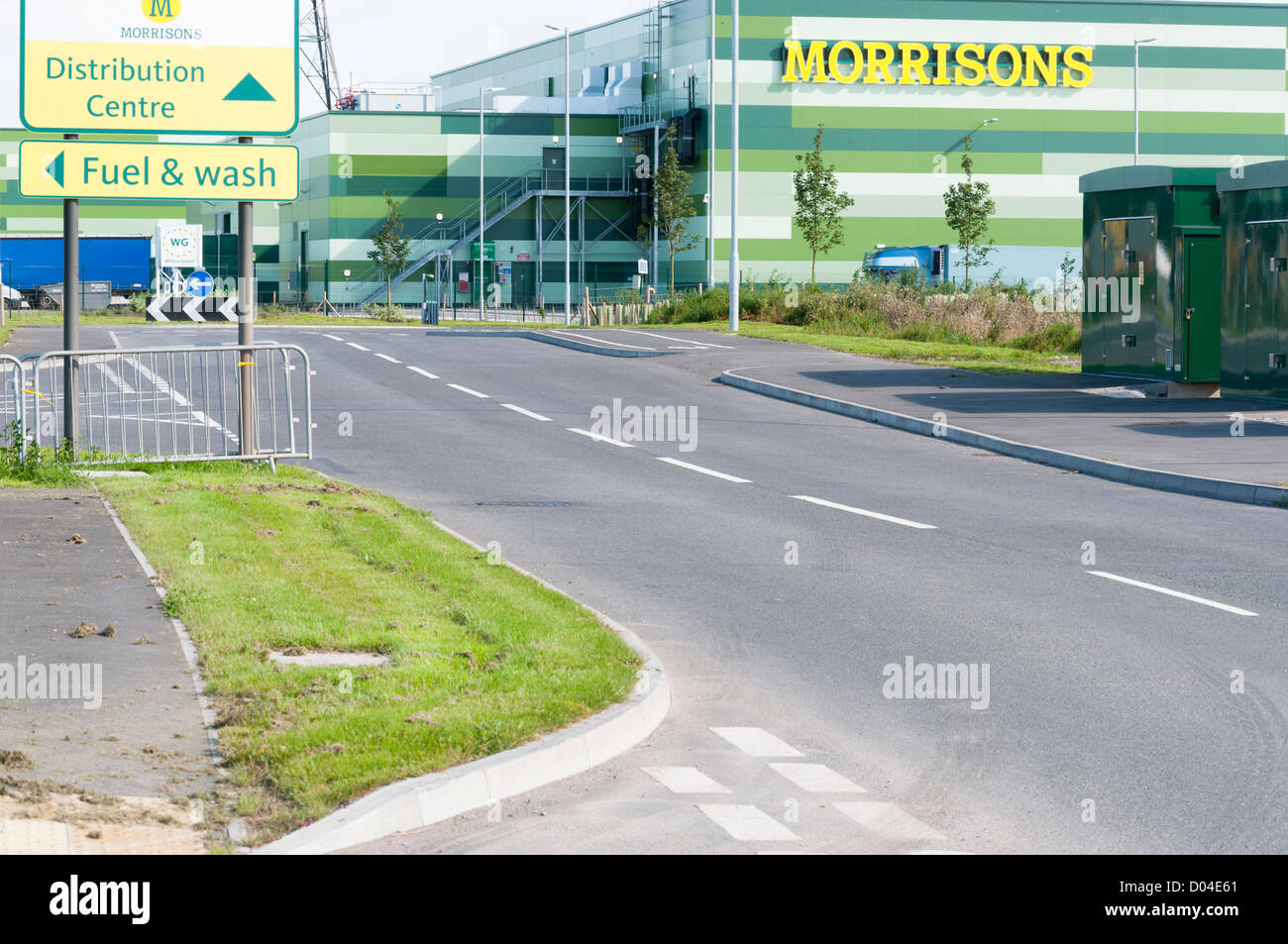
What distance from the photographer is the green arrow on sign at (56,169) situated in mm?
15680

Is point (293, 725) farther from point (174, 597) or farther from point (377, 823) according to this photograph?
point (174, 597)

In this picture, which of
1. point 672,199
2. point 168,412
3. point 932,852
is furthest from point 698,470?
point 672,199

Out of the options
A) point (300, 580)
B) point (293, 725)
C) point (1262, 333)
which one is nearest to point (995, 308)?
point (1262, 333)

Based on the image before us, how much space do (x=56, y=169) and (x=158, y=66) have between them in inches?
55.0

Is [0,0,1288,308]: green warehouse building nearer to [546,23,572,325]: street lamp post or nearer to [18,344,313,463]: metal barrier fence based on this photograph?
[546,23,572,325]: street lamp post

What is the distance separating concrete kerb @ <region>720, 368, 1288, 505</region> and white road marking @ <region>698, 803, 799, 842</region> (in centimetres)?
1077

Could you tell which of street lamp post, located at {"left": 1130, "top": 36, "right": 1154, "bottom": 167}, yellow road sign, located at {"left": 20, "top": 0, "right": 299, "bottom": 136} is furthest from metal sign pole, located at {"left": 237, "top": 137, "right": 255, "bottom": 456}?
street lamp post, located at {"left": 1130, "top": 36, "right": 1154, "bottom": 167}

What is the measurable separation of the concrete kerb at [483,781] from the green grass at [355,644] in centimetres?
12

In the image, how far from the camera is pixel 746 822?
6.10 metres

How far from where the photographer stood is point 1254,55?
254 feet

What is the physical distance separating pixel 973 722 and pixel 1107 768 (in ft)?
2.98

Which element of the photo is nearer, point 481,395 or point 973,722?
point 973,722

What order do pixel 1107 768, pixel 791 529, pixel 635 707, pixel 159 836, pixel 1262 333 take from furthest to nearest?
pixel 1262 333 → pixel 791 529 → pixel 635 707 → pixel 1107 768 → pixel 159 836

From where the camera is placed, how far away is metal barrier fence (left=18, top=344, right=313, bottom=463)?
1577 cm
